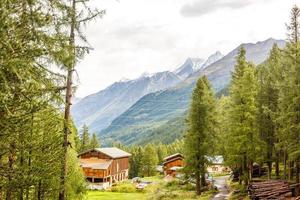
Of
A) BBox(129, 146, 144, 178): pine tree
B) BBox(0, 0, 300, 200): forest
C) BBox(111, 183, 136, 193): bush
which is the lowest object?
BBox(111, 183, 136, 193): bush

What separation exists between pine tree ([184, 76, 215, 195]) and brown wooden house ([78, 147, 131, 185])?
38742 mm

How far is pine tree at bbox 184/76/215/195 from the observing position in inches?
1821

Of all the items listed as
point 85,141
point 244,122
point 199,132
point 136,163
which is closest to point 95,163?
point 85,141

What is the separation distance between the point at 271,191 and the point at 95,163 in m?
62.3

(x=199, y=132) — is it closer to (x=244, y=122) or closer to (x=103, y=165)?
(x=244, y=122)

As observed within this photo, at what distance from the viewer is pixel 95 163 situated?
85688 mm

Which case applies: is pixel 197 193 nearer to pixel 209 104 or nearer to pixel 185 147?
pixel 185 147

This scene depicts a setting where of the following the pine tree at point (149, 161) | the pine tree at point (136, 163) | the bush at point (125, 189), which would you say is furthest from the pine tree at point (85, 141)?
the bush at point (125, 189)

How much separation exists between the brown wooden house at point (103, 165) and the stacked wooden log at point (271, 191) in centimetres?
5521

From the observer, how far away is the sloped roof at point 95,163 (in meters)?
83.2

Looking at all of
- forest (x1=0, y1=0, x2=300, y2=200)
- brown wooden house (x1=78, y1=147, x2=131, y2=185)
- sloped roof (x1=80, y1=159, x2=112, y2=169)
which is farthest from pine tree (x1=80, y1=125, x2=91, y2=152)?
forest (x1=0, y1=0, x2=300, y2=200)

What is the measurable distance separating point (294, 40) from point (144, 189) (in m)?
44.1

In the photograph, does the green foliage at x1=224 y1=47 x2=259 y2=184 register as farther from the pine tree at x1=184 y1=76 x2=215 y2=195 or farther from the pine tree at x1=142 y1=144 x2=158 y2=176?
the pine tree at x1=142 y1=144 x2=158 y2=176

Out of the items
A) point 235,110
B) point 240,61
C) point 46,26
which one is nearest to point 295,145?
Answer: point 235,110
